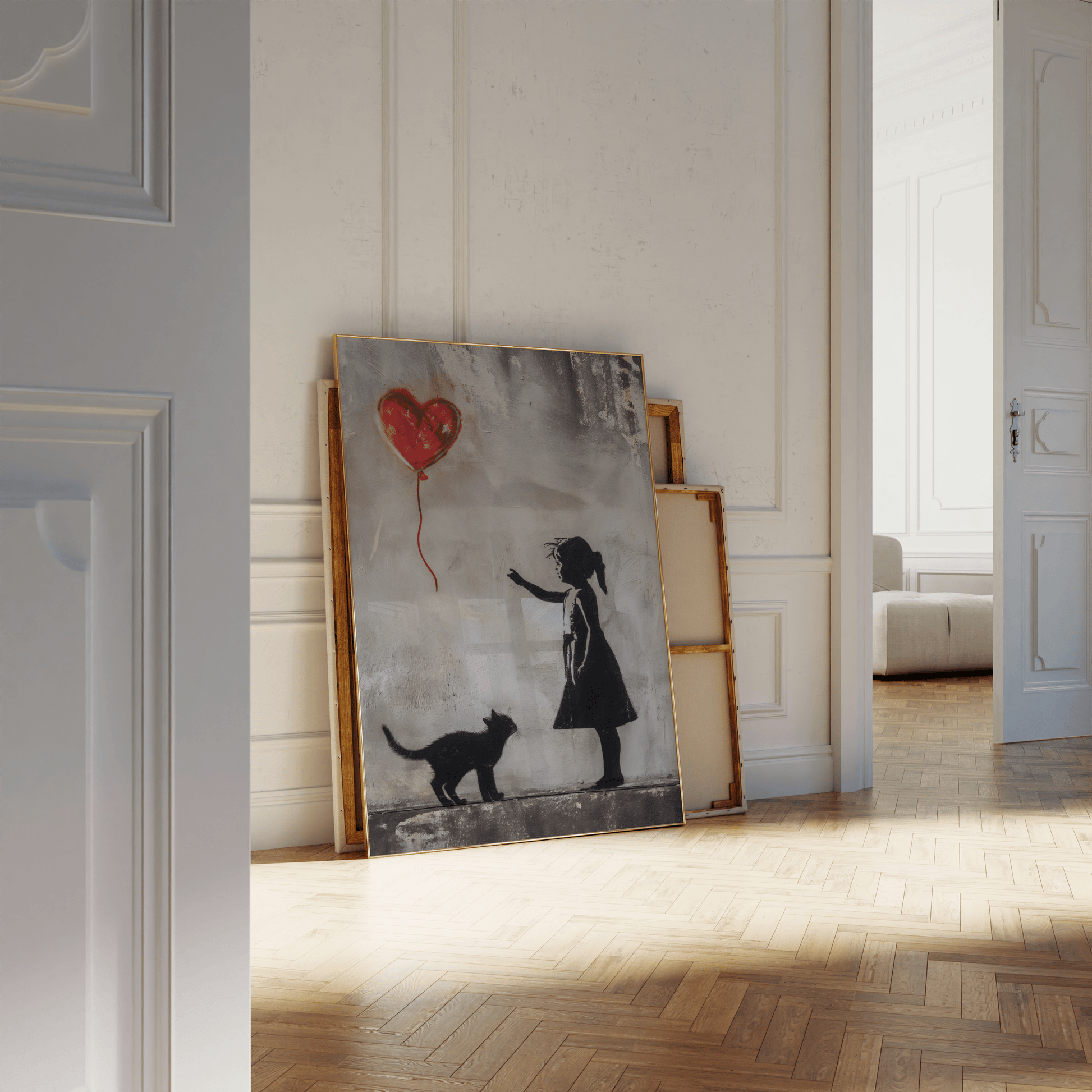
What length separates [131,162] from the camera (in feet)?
3.48

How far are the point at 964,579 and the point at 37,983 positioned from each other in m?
8.52

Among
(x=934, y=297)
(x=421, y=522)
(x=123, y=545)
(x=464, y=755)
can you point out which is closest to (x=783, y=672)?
(x=464, y=755)

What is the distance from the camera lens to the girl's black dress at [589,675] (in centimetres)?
346

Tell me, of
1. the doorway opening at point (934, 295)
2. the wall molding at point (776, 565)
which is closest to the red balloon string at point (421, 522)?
the wall molding at point (776, 565)

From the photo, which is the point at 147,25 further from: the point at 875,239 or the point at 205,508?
the point at 875,239

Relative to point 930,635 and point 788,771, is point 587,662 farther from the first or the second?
point 930,635

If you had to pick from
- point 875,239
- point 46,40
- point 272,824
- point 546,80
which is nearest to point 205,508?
point 46,40

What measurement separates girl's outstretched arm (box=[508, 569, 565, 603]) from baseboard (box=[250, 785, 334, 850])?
0.88 metres

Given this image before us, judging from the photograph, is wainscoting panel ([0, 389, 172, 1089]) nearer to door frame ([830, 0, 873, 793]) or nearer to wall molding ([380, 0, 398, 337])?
wall molding ([380, 0, 398, 337])

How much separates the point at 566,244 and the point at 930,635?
4573 mm

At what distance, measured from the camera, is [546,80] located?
371 cm

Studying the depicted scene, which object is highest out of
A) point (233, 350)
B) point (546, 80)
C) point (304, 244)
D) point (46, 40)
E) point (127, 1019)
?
point (546, 80)

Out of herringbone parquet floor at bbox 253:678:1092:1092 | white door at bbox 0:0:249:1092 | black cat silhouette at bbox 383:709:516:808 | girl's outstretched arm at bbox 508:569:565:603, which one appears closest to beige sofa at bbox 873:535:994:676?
herringbone parquet floor at bbox 253:678:1092:1092

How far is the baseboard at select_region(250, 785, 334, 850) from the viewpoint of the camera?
3.31 m
